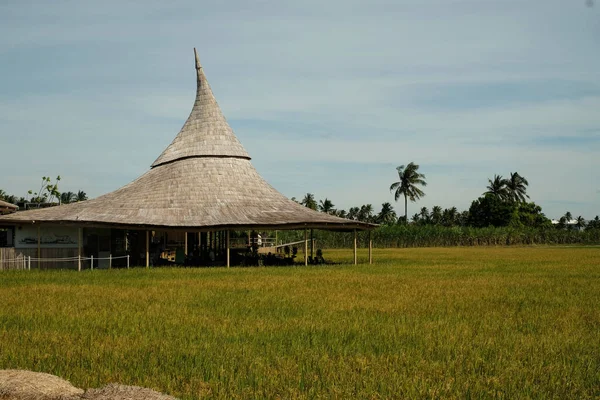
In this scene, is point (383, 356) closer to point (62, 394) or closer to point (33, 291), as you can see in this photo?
point (62, 394)

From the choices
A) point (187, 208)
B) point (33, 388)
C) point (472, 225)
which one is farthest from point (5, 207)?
point (472, 225)

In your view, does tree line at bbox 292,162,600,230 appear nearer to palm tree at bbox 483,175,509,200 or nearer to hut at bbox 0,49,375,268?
palm tree at bbox 483,175,509,200

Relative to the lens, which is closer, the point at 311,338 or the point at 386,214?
the point at 311,338

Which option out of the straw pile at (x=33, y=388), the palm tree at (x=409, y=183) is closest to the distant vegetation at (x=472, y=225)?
the palm tree at (x=409, y=183)

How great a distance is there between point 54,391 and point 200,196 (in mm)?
30136

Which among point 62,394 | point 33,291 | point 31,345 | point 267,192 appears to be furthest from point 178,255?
point 62,394

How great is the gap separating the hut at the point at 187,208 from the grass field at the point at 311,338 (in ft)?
30.4

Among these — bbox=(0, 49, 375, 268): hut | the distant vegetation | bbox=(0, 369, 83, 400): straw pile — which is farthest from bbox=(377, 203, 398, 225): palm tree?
bbox=(0, 369, 83, 400): straw pile

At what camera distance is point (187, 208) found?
3538 cm

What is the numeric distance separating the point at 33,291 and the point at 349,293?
A: 9496 mm

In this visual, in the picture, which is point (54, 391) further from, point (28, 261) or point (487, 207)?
point (487, 207)

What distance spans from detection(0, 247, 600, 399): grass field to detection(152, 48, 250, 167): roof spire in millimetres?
17608

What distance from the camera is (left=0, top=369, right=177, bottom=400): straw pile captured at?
6438mm

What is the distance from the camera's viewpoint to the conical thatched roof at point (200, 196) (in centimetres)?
3269
